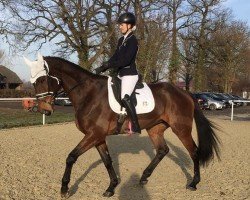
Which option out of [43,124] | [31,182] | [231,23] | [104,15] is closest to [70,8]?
[104,15]

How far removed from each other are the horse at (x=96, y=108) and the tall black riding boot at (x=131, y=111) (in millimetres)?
140

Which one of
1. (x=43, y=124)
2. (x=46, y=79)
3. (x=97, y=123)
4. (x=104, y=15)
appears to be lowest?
(x=43, y=124)

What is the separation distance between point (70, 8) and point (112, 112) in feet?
92.9

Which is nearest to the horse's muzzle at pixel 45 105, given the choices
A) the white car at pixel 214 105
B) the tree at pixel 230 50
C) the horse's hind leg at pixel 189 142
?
the horse's hind leg at pixel 189 142

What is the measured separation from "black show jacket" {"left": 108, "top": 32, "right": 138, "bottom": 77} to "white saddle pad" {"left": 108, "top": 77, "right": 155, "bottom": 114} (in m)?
0.30

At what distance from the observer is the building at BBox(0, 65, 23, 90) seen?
210ft

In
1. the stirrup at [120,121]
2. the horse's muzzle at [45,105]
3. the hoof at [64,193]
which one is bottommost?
the hoof at [64,193]

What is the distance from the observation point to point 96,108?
229 inches

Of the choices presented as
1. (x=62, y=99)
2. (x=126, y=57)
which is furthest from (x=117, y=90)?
(x=62, y=99)

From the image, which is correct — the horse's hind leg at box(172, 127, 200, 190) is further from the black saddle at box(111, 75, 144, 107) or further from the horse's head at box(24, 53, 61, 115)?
the horse's head at box(24, 53, 61, 115)

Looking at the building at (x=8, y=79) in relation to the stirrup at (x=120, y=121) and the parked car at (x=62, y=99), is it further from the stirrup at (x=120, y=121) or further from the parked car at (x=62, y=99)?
the stirrup at (x=120, y=121)

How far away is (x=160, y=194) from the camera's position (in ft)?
19.2

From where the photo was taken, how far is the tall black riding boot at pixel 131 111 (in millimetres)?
5844

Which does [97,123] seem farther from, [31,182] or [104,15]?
[104,15]
